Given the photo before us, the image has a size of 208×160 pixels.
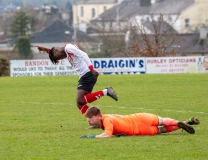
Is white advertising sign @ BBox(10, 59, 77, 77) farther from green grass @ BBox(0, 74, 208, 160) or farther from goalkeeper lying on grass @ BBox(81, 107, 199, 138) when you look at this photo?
goalkeeper lying on grass @ BBox(81, 107, 199, 138)

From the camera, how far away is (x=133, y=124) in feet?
42.6

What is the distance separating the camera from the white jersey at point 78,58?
1464 cm

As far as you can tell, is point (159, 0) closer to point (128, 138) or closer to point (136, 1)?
point (136, 1)

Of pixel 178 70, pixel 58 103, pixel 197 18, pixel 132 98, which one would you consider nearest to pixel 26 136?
pixel 58 103

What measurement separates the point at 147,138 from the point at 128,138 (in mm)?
336

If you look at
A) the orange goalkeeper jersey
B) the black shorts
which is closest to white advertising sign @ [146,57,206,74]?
the black shorts

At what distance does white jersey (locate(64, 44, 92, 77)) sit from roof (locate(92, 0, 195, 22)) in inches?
4001

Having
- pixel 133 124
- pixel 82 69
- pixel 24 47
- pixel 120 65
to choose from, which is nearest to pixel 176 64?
pixel 120 65

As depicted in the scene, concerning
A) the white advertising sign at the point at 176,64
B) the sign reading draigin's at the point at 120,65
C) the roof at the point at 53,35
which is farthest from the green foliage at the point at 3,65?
the roof at the point at 53,35

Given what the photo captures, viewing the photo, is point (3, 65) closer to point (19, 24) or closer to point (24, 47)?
point (24, 47)

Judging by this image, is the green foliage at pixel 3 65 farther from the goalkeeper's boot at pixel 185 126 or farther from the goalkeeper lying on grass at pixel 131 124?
the goalkeeper's boot at pixel 185 126

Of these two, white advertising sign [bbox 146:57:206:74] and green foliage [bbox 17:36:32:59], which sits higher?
white advertising sign [bbox 146:57:206:74]

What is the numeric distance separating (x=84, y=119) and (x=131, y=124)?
3946mm

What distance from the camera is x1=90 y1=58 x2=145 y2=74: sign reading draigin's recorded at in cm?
4096
